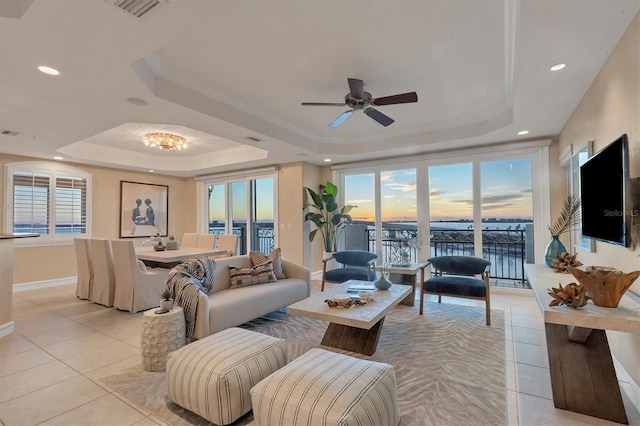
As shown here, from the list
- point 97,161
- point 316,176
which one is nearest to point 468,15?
point 316,176

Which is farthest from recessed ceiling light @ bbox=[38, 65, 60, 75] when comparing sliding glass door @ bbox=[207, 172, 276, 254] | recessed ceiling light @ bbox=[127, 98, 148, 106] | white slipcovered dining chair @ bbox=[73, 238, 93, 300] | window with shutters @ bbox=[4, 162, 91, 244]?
sliding glass door @ bbox=[207, 172, 276, 254]

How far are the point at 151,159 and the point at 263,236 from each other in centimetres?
308

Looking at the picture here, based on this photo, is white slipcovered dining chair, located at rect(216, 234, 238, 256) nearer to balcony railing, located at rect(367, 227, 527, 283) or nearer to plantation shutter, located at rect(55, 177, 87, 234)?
balcony railing, located at rect(367, 227, 527, 283)

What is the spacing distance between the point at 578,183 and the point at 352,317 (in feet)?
10.9

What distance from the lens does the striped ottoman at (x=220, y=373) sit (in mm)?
1806

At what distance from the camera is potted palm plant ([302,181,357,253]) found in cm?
612

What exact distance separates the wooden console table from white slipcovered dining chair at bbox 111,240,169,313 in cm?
447

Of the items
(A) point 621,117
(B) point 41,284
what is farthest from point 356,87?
(B) point 41,284


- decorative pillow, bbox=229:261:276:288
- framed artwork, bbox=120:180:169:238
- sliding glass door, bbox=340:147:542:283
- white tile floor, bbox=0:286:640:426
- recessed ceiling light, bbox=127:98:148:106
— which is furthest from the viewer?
framed artwork, bbox=120:180:169:238

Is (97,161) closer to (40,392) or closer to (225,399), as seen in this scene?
(40,392)

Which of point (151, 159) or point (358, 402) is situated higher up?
point (151, 159)

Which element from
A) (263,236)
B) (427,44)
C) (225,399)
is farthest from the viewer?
(263,236)

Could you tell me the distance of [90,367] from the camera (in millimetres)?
2602

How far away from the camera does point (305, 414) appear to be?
1.50 metres
